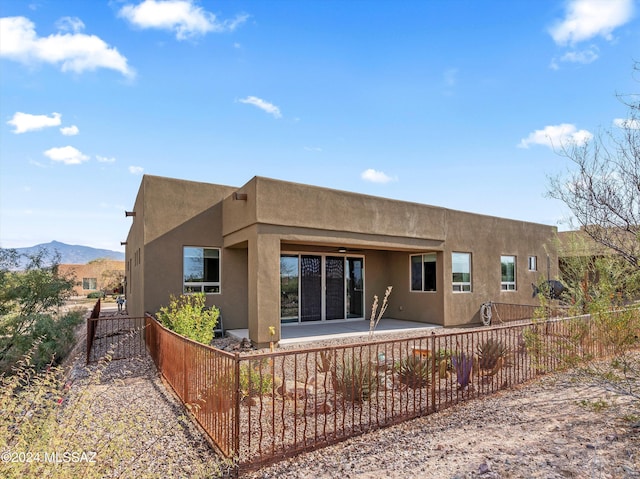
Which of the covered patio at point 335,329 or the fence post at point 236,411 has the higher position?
the fence post at point 236,411

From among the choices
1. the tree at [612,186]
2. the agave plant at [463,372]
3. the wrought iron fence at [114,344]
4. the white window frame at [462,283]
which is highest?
the tree at [612,186]

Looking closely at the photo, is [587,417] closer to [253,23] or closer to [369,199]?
[369,199]

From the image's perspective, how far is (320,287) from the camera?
12.6m

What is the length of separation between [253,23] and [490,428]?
9.30m

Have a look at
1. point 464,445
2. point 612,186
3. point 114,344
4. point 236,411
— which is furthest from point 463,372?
point 114,344

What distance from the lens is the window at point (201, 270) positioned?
34.1 ft

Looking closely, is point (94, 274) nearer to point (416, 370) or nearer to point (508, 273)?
point (508, 273)

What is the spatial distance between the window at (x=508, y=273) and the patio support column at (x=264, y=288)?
962cm

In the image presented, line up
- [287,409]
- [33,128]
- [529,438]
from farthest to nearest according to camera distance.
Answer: [33,128] → [287,409] → [529,438]

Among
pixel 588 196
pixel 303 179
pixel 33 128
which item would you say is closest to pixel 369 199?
pixel 303 179

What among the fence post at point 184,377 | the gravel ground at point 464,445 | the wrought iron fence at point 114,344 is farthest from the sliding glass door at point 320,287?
the gravel ground at point 464,445

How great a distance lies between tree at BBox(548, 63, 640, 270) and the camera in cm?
468

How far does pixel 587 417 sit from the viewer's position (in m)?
4.40

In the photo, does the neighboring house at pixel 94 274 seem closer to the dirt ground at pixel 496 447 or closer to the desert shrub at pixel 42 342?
the desert shrub at pixel 42 342
